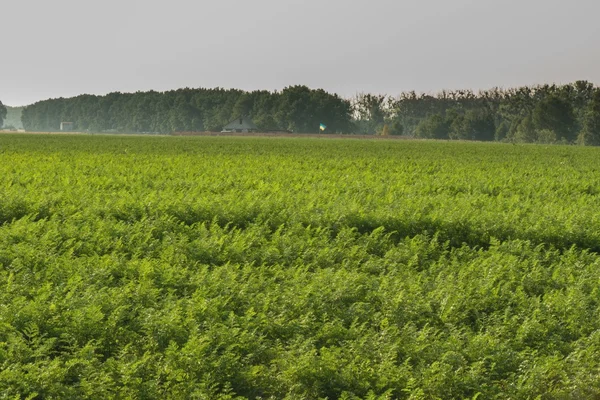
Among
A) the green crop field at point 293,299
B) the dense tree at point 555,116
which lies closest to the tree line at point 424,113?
the dense tree at point 555,116

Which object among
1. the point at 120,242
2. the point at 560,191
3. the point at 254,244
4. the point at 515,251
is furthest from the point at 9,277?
the point at 560,191

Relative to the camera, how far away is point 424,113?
180000 millimetres

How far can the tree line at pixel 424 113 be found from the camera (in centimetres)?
11981

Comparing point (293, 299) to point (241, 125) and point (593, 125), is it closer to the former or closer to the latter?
point (593, 125)

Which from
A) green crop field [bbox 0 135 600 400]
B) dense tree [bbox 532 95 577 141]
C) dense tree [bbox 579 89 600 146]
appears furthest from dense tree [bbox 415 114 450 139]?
green crop field [bbox 0 135 600 400]

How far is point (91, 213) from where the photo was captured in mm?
14406

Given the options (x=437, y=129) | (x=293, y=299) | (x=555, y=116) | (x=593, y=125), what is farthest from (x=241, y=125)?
(x=293, y=299)

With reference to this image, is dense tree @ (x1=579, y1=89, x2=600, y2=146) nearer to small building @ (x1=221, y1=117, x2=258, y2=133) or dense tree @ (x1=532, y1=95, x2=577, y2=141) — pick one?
dense tree @ (x1=532, y1=95, x2=577, y2=141)

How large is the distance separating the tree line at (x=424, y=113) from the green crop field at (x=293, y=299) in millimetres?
107027

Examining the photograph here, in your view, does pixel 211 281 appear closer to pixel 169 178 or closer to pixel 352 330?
pixel 352 330

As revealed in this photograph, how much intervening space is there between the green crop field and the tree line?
107m

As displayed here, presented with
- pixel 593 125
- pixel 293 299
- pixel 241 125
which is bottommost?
pixel 293 299

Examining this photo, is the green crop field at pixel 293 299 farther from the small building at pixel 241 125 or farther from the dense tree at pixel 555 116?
the small building at pixel 241 125

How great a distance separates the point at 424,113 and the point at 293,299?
176m
